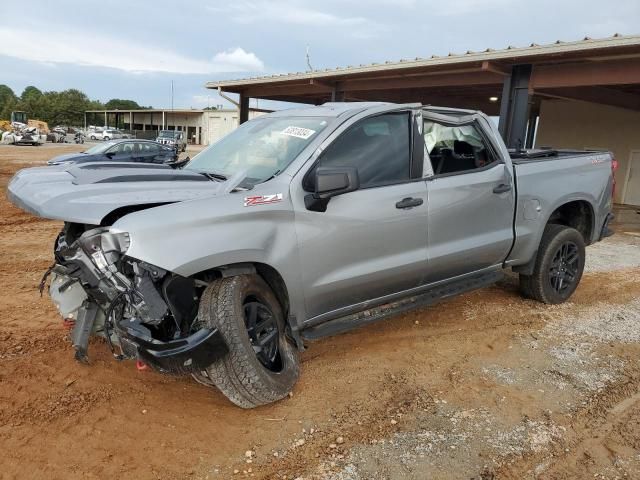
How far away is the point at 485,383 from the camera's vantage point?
372cm

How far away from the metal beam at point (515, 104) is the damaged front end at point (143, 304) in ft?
33.4

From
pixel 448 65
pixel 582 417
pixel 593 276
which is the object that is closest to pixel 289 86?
pixel 448 65

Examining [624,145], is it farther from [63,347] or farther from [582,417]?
[63,347]

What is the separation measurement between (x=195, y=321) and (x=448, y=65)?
414 inches

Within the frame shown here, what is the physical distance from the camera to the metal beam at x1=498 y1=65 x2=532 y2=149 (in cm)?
1141

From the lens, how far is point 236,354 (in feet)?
9.66

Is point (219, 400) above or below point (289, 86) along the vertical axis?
below

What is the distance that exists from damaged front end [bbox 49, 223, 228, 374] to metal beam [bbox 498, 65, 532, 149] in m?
10.2

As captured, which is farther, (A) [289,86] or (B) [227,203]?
(A) [289,86]

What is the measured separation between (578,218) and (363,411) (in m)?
3.80

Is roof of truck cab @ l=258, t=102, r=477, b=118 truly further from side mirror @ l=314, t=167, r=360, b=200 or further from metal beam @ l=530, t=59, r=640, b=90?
metal beam @ l=530, t=59, r=640, b=90

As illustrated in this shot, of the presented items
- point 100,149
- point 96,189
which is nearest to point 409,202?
point 96,189

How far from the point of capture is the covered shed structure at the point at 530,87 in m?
10.1

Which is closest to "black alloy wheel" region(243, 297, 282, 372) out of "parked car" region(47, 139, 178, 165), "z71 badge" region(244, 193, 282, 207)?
"z71 badge" region(244, 193, 282, 207)
